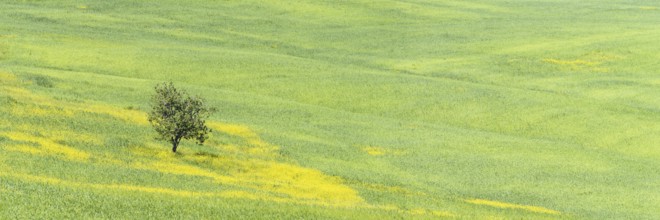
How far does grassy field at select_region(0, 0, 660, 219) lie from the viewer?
39438mm

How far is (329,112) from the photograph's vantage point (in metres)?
73.6

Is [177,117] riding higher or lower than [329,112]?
higher

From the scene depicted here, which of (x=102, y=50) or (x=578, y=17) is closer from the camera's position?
(x=102, y=50)

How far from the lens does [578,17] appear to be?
14562cm

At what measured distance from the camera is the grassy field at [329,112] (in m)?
39.4

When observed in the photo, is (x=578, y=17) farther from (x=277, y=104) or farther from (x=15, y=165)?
(x=15, y=165)

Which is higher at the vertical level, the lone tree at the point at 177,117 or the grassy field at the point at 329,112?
the lone tree at the point at 177,117

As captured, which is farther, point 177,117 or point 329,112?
point 329,112

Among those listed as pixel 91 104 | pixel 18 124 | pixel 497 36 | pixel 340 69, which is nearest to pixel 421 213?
pixel 18 124

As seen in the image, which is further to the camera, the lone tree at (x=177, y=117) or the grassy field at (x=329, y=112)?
the lone tree at (x=177, y=117)

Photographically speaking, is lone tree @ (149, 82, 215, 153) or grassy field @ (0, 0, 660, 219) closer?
grassy field @ (0, 0, 660, 219)

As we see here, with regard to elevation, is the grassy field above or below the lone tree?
below

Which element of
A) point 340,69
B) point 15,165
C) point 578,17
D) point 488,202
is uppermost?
point 15,165

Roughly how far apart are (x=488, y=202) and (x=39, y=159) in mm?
21752
